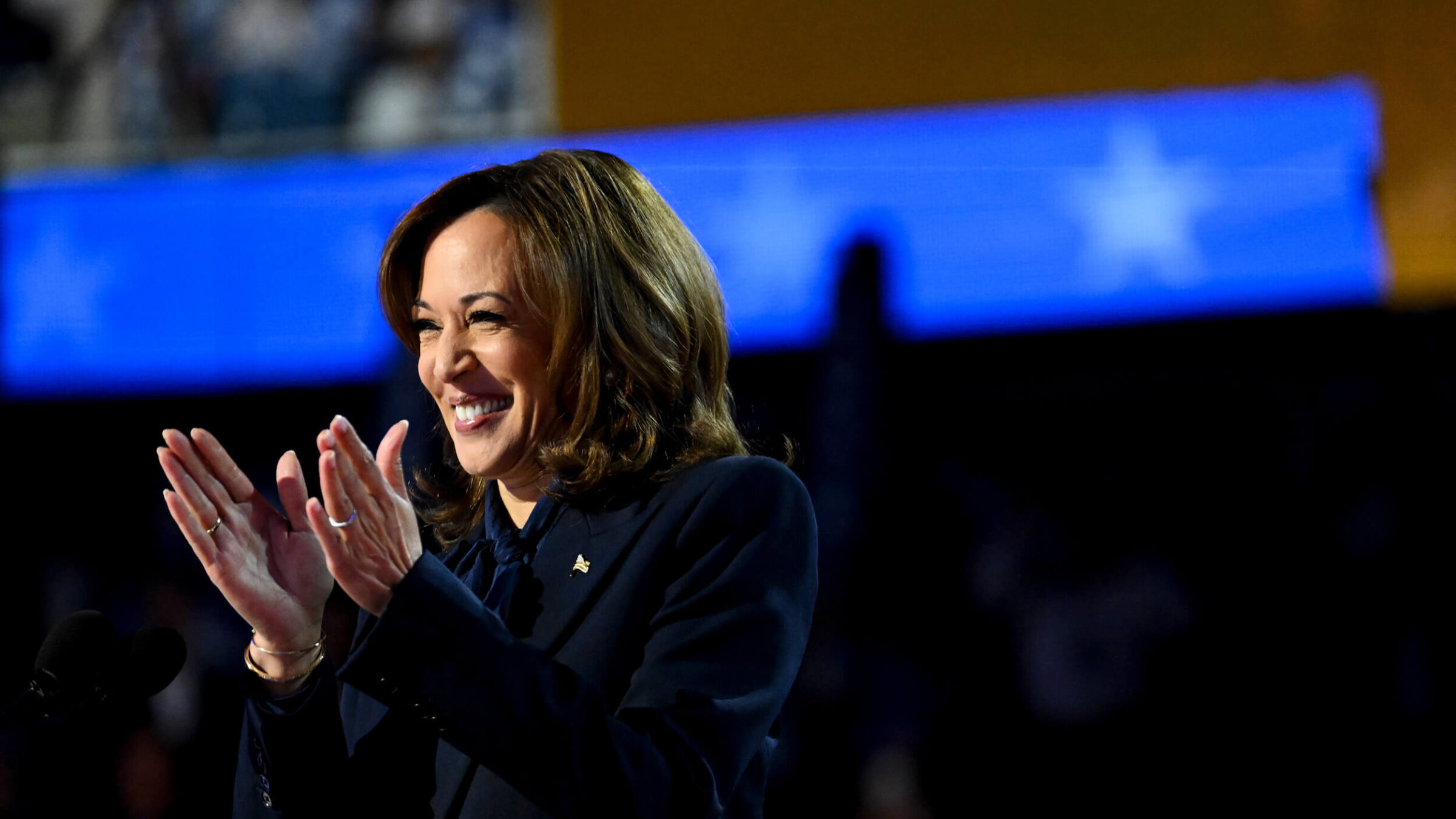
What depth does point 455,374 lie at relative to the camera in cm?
136

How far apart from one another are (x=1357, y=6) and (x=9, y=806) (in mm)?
4924

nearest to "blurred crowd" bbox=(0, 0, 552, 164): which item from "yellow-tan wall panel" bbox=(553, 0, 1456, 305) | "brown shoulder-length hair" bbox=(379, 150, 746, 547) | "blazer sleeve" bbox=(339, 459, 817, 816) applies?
"yellow-tan wall panel" bbox=(553, 0, 1456, 305)

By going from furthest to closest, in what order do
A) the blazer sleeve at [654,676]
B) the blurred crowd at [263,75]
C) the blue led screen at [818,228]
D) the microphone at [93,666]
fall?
the blurred crowd at [263,75], the blue led screen at [818,228], the microphone at [93,666], the blazer sleeve at [654,676]

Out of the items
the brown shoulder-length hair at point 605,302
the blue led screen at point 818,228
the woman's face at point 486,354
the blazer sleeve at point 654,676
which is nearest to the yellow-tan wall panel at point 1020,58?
the blue led screen at point 818,228

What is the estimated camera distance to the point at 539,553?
135 cm

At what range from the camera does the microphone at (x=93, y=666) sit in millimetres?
1227

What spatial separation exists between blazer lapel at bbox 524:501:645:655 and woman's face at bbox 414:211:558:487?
3.8 inches

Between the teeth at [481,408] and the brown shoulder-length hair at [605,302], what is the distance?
0.06 meters

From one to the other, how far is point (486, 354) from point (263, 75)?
416 cm

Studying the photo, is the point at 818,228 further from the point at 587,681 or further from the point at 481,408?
the point at 587,681

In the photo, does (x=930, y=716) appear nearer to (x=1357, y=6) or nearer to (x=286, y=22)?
(x=1357, y=6)

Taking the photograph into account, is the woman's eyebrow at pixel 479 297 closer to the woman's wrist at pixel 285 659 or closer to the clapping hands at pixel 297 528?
the clapping hands at pixel 297 528

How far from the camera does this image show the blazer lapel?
1268 millimetres

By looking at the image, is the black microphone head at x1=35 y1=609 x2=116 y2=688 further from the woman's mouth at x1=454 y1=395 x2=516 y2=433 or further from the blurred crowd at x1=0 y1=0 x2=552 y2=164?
the blurred crowd at x1=0 y1=0 x2=552 y2=164
